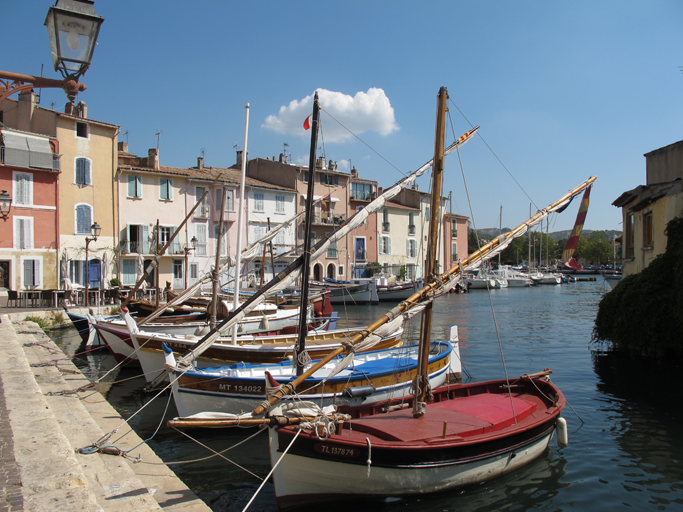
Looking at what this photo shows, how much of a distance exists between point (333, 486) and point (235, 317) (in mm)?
4305

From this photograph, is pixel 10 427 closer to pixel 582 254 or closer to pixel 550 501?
pixel 550 501

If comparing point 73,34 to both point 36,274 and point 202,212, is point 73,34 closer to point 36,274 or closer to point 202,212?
point 36,274

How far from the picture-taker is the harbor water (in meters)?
8.38

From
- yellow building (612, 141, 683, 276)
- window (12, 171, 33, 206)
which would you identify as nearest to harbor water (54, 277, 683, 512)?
yellow building (612, 141, 683, 276)

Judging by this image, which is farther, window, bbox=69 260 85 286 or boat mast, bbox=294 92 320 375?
window, bbox=69 260 85 286

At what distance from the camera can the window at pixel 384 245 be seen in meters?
60.0

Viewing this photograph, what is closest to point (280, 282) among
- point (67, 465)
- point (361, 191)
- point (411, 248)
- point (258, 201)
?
point (67, 465)

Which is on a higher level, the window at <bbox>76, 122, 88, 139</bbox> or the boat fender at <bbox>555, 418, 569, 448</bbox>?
the window at <bbox>76, 122, 88, 139</bbox>

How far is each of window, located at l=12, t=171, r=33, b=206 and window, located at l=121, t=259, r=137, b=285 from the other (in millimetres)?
7581

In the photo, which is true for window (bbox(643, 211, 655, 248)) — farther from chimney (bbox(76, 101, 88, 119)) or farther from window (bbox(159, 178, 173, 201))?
chimney (bbox(76, 101, 88, 119))

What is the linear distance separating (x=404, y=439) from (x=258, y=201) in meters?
41.3

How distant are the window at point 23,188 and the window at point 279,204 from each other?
20586mm

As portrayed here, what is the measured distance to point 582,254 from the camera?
149m

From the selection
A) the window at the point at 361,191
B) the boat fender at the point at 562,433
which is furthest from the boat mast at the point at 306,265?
the window at the point at 361,191
